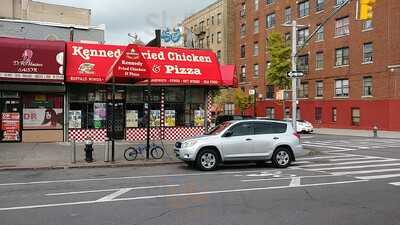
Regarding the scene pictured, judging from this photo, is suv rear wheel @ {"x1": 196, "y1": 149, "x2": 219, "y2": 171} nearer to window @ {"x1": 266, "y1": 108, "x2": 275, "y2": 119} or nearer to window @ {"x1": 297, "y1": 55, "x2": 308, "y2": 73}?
window @ {"x1": 297, "y1": 55, "x2": 308, "y2": 73}

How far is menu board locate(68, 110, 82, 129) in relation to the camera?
82.1 ft

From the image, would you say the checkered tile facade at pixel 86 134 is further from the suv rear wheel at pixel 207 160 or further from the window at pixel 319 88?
the window at pixel 319 88

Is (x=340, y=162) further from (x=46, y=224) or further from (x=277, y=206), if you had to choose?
(x=46, y=224)

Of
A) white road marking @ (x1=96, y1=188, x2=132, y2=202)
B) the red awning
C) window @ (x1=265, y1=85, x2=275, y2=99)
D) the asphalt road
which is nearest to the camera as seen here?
the asphalt road

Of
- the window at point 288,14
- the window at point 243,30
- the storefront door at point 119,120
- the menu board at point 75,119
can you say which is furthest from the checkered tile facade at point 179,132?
the window at point 243,30

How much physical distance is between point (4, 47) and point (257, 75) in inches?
1855

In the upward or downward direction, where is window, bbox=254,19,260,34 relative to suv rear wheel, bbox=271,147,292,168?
upward

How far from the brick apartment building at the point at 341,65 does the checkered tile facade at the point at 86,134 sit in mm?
29761

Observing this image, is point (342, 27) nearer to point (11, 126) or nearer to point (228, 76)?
point (228, 76)

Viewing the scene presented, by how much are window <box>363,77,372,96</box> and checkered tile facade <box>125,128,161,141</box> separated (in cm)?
2804

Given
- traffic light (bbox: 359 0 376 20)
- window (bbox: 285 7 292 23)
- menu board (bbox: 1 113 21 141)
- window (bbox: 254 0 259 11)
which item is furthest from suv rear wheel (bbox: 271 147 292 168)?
window (bbox: 254 0 259 11)

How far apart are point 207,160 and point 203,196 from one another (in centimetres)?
538

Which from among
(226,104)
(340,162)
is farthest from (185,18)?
(340,162)

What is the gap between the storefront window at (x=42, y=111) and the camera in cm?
2431
